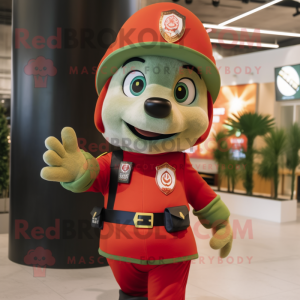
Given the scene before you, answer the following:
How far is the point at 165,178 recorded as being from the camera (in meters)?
1.86

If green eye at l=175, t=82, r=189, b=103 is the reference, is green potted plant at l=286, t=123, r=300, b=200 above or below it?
below

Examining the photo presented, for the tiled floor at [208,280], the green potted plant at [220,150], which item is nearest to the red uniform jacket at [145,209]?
the tiled floor at [208,280]

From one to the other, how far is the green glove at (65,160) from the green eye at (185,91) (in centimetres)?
48

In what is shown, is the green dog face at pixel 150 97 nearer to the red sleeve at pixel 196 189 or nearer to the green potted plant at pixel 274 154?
the red sleeve at pixel 196 189

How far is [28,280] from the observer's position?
2998 millimetres

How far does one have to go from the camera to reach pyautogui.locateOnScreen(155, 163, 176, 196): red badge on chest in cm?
184

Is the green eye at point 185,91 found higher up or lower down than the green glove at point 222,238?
higher up

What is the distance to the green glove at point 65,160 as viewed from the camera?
1.63m

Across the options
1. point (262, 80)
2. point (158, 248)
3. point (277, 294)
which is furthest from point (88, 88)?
point (262, 80)

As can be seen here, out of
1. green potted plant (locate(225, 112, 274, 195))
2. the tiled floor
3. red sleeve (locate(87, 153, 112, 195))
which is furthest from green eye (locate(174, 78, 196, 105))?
green potted plant (locate(225, 112, 274, 195))

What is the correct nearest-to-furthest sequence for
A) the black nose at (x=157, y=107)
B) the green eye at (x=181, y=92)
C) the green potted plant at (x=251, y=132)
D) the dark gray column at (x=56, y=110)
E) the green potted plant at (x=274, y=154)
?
the black nose at (x=157, y=107)
the green eye at (x=181, y=92)
the dark gray column at (x=56, y=110)
the green potted plant at (x=274, y=154)
the green potted plant at (x=251, y=132)

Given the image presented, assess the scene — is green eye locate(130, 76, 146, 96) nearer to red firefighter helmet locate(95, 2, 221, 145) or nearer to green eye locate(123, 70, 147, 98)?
green eye locate(123, 70, 147, 98)

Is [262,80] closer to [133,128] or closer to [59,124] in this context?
[59,124]

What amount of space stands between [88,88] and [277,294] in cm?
210
